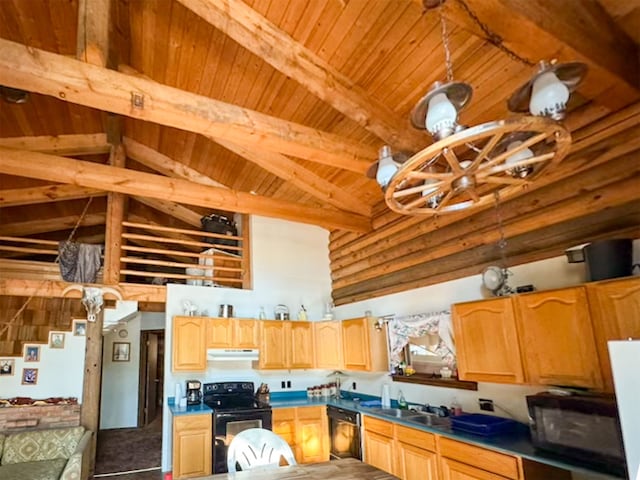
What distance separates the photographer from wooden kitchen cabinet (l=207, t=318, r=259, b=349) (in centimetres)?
535

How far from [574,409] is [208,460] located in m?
3.88

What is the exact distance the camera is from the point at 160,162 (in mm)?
6555

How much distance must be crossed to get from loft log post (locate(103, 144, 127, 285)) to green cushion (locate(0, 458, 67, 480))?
2213mm

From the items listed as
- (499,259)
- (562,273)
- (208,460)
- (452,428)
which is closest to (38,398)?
(208,460)

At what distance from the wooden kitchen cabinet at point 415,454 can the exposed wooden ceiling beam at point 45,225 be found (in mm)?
6635

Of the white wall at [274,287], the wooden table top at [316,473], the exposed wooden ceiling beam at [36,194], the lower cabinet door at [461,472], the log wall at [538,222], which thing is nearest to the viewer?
the wooden table top at [316,473]

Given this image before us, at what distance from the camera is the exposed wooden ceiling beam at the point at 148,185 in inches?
145

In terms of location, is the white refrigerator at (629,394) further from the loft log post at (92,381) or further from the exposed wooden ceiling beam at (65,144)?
the exposed wooden ceiling beam at (65,144)

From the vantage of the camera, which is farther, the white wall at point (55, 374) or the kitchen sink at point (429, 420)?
the white wall at point (55, 374)

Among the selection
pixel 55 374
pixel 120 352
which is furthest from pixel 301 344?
pixel 120 352

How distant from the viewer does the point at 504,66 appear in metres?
2.97

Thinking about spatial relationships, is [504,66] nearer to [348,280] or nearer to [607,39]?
[607,39]

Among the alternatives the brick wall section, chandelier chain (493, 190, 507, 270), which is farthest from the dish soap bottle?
the brick wall section

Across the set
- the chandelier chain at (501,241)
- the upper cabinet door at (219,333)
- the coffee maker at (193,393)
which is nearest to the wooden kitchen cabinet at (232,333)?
the upper cabinet door at (219,333)
